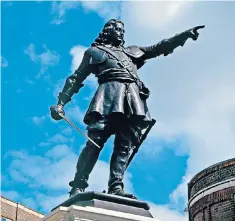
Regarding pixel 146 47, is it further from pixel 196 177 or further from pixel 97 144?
pixel 196 177

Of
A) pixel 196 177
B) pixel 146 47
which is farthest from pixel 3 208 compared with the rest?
pixel 146 47

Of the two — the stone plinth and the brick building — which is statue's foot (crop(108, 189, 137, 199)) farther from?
the brick building

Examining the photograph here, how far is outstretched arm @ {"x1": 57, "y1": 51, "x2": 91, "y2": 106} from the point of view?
7297mm

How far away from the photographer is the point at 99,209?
6.14 m

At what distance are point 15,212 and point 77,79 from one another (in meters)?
35.5

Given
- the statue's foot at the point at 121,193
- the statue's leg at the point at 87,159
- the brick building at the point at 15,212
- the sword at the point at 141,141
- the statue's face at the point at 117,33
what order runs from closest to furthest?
the statue's foot at the point at 121,193
the statue's leg at the point at 87,159
the sword at the point at 141,141
the statue's face at the point at 117,33
the brick building at the point at 15,212

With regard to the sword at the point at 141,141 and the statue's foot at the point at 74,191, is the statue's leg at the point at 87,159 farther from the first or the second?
the sword at the point at 141,141

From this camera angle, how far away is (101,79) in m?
7.26

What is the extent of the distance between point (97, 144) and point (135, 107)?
2.02ft

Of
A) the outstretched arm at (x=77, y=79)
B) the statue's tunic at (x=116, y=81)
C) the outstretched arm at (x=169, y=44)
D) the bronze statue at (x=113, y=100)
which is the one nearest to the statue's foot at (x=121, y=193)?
the bronze statue at (x=113, y=100)

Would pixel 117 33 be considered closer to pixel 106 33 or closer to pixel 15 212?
pixel 106 33

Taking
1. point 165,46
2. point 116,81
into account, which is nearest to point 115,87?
point 116,81

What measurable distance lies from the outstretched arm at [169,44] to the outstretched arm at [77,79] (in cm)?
80

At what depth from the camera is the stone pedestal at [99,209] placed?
6059 millimetres
